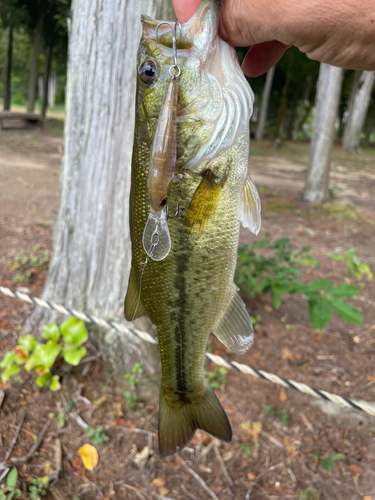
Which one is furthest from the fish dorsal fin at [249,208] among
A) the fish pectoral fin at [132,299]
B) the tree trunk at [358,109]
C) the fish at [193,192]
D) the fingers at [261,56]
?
the tree trunk at [358,109]

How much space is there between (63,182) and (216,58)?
2.35 m

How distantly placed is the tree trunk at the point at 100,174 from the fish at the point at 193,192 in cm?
171

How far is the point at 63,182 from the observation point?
317cm

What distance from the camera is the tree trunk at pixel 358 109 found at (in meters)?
16.1

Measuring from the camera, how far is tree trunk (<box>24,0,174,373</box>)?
266cm

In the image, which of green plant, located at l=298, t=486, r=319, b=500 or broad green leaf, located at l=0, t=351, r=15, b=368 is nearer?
green plant, located at l=298, t=486, r=319, b=500

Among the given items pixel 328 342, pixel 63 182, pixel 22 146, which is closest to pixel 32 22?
pixel 22 146

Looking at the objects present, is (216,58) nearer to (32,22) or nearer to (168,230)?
(168,230)

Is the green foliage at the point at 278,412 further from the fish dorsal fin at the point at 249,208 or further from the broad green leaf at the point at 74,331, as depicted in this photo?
the fish dorsal fin at the point at 249,208

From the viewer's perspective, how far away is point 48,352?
115 inches

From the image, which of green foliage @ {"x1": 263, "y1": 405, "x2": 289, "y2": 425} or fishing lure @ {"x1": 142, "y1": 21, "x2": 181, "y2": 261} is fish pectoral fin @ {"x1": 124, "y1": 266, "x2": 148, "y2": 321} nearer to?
fishing lure @ {"x1": 142, "y1": 21, "x2": 181, "y2": 261}

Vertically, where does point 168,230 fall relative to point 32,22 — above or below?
below

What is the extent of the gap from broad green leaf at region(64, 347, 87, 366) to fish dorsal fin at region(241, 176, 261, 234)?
2.14m

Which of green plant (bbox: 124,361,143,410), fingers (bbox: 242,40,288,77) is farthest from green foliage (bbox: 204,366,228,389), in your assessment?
fingers (bbox: 242,40,288,77)
